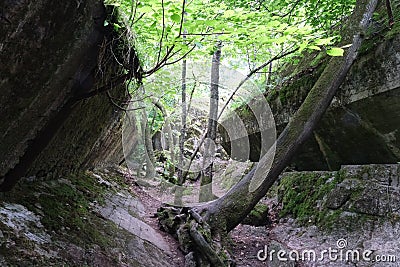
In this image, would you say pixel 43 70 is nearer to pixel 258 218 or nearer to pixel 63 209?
pixel 63 209

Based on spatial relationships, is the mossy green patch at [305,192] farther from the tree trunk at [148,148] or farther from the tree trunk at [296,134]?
the tree trunk at [148,148]

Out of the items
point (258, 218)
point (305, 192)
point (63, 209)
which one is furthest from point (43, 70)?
point (305, 192)

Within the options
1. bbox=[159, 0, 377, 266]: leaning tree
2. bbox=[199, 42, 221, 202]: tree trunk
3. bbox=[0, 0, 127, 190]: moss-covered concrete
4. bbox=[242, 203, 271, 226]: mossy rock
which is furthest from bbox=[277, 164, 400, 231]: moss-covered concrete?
bbox=[0, 0, 127, 190]: moss-covered concrete

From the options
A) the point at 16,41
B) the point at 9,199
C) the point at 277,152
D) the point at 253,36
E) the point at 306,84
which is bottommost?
the point at 9,199

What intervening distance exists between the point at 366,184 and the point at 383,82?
5.91ft

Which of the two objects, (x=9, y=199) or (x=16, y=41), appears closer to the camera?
(x=16, y=41)

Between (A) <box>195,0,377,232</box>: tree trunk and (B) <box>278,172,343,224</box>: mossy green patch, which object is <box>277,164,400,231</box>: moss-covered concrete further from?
(A) <box>195,0,377,232</box>: tree trunk

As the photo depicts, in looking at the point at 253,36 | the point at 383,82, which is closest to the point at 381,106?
the point at 383,82

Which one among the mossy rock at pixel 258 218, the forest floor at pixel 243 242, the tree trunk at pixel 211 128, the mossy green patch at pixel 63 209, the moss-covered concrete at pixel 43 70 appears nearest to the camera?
the moss-covered concrete at pixel 43 70

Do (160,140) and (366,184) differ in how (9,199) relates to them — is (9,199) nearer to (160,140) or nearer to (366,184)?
(366,184)

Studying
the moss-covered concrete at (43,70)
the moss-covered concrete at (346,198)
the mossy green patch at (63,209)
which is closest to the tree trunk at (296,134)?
the moss-covered concrete at (346,198)

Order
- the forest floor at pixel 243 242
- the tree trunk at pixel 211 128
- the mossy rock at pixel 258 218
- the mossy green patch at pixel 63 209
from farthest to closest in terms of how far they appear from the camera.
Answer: the tree trunk at pixel 211 128
the mossy rock at pixel 258 218
the forest floor at pixel 243 242
the mossy green patch at pixel 63 209

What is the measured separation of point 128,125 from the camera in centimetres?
956

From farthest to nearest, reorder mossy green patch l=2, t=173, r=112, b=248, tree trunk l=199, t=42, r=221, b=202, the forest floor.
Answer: tree trunk l=199, t=42, r=221, b=202 < the forest floor < mossy green patch l=2, t=173, r=112, b=248
